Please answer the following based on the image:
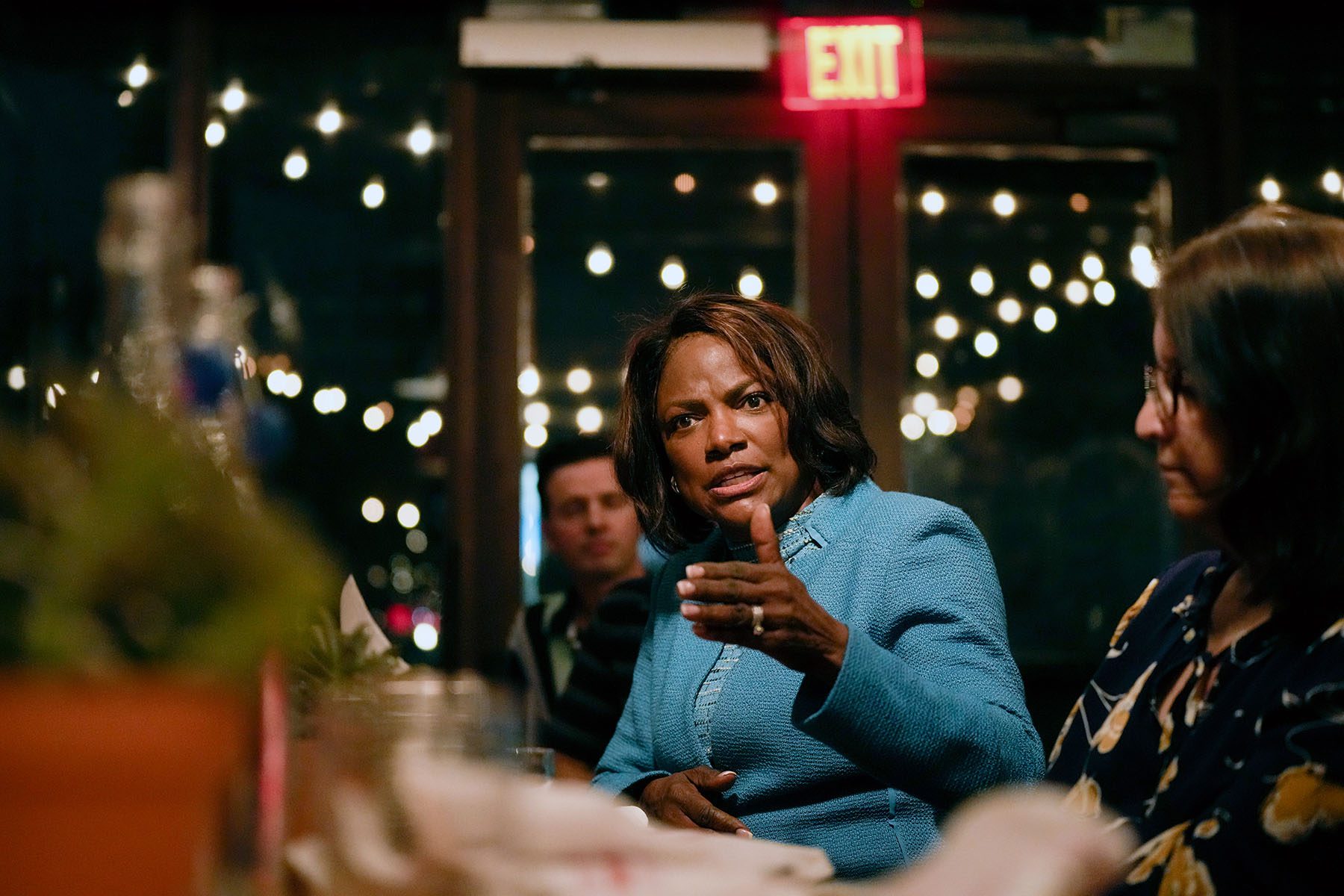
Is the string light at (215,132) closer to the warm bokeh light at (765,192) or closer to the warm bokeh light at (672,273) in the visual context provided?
the warm bokeh light at (672,273)

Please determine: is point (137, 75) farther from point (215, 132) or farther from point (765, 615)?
point (765, 615)

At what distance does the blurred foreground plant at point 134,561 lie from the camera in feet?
1.78

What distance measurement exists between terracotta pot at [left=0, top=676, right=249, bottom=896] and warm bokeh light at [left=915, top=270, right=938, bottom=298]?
11.8 ft

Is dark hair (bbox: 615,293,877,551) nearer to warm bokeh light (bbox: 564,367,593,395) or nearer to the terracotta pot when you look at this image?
the terracotta pot

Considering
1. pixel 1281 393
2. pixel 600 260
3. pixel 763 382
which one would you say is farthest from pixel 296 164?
pixel 1281 393

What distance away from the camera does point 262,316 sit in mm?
3986

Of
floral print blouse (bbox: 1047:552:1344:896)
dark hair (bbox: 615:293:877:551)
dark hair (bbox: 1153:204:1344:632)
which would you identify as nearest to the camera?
floral print blouse (bbox: 1047:552:1344:896)

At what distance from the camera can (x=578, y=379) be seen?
409cm

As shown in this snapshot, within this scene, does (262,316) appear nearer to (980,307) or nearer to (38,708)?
(980,307)

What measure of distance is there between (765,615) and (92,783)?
2.66 feet

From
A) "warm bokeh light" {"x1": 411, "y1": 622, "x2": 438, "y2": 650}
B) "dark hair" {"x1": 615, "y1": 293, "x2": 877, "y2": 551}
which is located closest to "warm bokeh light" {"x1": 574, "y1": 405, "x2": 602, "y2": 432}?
"warm bokeh light" {"x1": 411, "y1": 622, "x2": 438, "y2": 650}

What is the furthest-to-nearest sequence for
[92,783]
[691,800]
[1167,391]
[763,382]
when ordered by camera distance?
1. [763,382]
2. [691,800]
3. [1167,391]
4. [92,783]

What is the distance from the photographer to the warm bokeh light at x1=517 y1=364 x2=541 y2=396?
3.82m

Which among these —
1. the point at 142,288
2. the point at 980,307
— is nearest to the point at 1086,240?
the point at 980,307
